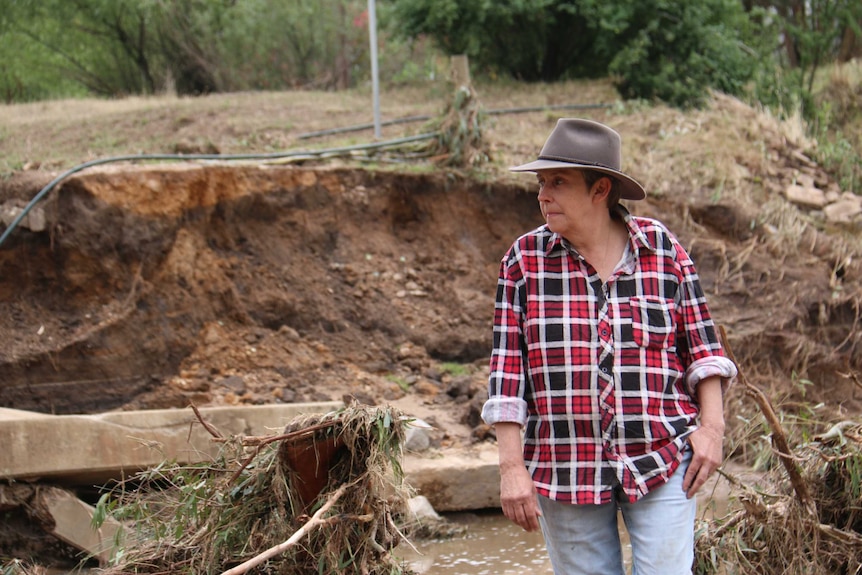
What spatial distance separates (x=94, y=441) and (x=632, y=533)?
332 centimetres

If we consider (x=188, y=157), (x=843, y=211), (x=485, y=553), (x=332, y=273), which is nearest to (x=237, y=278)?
(x=332, y=273)

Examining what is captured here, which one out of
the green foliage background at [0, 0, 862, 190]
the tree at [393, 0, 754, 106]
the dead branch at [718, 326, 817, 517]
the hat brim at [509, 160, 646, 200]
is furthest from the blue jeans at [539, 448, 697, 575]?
the tree at [393, 0, 754, 106]

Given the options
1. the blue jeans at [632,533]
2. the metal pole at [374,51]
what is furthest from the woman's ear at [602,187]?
the metal pole at [374,51]

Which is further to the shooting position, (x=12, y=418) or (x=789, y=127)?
(x=789, y=127)

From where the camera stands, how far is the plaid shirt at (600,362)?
9.23 feet

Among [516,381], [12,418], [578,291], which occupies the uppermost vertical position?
[578,291]

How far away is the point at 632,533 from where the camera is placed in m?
2.87

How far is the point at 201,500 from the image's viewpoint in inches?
146

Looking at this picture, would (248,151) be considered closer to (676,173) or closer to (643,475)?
(676,173)

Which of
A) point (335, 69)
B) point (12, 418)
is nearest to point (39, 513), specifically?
point (12, 418)

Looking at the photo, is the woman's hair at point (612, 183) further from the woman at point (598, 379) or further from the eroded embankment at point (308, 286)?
the eroded embankment at point (308, 286)

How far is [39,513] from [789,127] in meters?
8.12

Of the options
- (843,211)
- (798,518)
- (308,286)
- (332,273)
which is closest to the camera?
(798,518)

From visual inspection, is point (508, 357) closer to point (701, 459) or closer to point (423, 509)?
point (701, 459)
